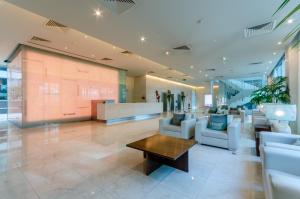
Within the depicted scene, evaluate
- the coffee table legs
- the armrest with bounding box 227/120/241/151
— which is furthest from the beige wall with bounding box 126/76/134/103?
the coffee table legs

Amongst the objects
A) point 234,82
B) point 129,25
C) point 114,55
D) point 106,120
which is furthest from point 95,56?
point 234,82

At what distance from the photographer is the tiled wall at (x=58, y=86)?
21.6ft

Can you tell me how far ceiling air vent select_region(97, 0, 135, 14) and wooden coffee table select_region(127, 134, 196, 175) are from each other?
294cm

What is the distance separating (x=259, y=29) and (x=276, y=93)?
9.55ft

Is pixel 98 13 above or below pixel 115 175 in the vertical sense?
above

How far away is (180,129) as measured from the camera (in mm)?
4707

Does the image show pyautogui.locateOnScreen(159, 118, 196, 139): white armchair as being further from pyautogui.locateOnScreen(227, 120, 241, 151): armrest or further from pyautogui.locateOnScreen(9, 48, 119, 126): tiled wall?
pyautogui.locateOnScreen(9, 48, 119, 126): tiled wall

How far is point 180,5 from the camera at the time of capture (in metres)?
3.37

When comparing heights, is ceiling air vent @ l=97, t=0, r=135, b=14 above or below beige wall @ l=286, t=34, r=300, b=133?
above

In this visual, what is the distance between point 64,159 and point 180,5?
4200 millimetres

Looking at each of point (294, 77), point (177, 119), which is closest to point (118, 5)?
point (177, 119)

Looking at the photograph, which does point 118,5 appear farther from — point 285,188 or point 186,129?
point 285,188

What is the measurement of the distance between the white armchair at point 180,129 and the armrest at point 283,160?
8.63 feet

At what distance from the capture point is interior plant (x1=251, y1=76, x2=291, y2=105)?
5213 millimetres
